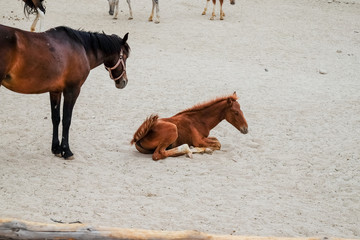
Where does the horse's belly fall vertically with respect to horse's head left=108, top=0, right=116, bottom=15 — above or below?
above

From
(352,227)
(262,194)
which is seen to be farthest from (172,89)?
(352,227)

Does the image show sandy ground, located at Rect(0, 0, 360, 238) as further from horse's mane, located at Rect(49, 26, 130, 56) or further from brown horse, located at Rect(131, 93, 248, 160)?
horse's mane, located at Rect(49, 26, 130, 56)

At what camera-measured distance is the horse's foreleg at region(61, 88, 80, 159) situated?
Result: 6.36m

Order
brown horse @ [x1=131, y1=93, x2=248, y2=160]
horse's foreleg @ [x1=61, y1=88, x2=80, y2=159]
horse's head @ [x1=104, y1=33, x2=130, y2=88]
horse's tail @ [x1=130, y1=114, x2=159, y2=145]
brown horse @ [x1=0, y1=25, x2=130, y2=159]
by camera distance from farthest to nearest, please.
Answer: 1. horse's head @ [x1=104, y1=33, x2=130, y2=88]
2. brown horse @ [x1=131, y1=93, x2=248, y2=160]
3. horse's tail @ [x1=130, y1=114, x2=159, y2=145]
4. horse's foreleg @ [x1=61, y1=88, x2=80, y2=159]
5. brown horse @ [x1=0, y1=25, x2=130, y2=159]

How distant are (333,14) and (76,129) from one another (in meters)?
14.1

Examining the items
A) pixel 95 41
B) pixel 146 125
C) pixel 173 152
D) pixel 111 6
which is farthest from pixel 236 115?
pixel 111 6

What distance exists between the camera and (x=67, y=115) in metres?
6.49

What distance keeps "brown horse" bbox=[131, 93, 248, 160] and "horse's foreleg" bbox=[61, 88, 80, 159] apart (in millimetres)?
858

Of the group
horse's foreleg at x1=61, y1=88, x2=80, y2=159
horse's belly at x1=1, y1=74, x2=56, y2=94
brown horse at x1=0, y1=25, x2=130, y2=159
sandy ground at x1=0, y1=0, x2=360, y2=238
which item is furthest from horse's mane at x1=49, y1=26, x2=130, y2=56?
sandy ground at x1=0, y1=0, x2=360, y2=238

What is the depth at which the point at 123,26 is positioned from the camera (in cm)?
1545

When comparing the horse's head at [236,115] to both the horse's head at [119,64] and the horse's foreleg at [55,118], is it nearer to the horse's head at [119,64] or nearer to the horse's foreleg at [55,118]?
the horse's head at [119,64]

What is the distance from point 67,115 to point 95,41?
1.04 meters

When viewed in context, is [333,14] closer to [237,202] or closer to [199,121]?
[199,121]

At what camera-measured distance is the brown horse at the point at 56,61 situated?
5.79m
